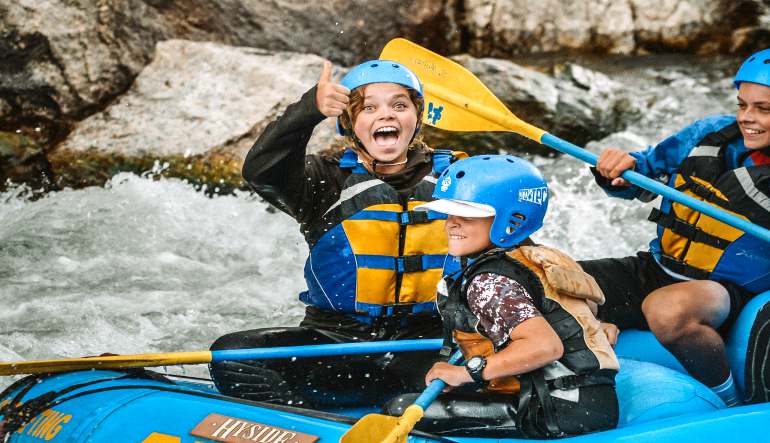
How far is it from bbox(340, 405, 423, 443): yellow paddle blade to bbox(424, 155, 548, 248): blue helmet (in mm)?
490

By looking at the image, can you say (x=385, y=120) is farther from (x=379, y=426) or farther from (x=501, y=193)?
(x=379, y=426)

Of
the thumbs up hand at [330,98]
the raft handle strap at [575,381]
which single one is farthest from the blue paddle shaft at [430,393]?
the thumbs up hand at [330,98]

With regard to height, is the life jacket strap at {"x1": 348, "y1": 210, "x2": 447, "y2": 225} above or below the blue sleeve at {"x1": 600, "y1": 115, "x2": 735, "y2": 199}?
below

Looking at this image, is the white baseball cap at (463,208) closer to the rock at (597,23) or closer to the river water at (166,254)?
the river water at (166,254)

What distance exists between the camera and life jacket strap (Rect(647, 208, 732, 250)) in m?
2.95

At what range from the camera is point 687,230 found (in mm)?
3021

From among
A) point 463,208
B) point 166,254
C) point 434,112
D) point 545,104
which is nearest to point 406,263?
point 463,208

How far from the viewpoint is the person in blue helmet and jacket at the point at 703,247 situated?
2.79 metres

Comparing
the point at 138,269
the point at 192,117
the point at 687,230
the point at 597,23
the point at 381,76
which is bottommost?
the point at 138,269

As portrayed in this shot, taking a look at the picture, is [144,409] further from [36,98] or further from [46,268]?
[36,98]

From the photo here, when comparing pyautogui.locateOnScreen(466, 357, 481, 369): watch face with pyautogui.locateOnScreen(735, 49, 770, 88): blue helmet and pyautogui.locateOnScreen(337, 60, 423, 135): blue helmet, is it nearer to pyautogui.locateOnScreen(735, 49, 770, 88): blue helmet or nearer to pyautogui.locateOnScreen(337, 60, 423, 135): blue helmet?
pyautogui.locateOnScreen(337, 60, 423, 135): blue helmet

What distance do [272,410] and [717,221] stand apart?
1.49m

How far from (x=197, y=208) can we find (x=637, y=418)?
3980 millimetres

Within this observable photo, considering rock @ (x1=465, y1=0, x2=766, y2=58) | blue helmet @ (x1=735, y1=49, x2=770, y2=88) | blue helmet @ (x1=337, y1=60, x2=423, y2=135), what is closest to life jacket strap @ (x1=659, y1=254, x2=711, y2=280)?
blue helmet @ (x1=735, y1=49, x2=770, y2=88)
